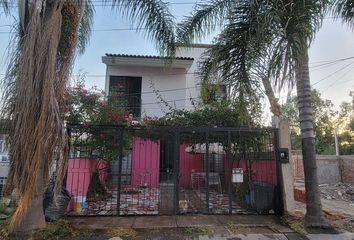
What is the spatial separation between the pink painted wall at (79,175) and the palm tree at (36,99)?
2.07m

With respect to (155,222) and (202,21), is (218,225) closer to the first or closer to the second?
(155,222)

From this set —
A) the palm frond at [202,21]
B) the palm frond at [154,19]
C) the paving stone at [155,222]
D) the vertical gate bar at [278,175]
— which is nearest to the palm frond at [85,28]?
the palm frond at [154,19]

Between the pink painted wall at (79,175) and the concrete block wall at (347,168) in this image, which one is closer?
the pink painted wall at (79,175)

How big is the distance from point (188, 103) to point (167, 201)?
6544 millimetres

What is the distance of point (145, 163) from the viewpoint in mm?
11406

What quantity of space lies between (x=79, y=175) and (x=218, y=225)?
13.8 ft

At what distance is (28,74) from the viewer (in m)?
5.18

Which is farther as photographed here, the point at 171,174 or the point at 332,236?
the point at 171,174

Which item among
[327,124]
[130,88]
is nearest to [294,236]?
[130,88]

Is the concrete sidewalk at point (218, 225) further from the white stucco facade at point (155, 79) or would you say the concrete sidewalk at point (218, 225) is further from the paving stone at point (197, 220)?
the white stucco facade at point (155, 79)

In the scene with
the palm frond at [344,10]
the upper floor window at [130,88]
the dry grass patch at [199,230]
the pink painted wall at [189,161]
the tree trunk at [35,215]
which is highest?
the upper floor window at [130,88]

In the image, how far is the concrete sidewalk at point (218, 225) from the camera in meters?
6.02

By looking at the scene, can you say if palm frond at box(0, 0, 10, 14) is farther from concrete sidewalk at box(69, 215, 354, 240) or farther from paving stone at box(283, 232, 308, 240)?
paving stone at box(283, 232, 308, 240)

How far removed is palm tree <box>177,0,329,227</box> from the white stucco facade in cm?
695
